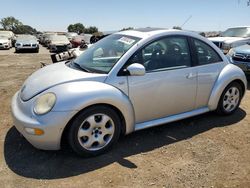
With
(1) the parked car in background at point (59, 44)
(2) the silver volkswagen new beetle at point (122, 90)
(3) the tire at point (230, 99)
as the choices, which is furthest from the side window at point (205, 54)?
(1) the parked car in background at point (59, 44)

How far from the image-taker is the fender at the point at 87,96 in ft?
10.7

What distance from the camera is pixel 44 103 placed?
3.33m

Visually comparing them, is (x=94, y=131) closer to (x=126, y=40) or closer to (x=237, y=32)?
(x=126, y=40)

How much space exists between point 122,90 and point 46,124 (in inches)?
41.7

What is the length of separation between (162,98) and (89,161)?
1.36 meters

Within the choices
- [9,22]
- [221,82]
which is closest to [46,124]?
[221,82]

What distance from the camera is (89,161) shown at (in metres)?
3.49

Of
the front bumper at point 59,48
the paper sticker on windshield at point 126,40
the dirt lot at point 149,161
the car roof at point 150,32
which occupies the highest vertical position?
the car roof at point 150,32

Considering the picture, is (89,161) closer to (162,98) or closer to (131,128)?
(131,128)

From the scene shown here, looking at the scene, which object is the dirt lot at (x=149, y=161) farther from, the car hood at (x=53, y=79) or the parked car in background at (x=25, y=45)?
the parked car in background at (x=25, y=45)

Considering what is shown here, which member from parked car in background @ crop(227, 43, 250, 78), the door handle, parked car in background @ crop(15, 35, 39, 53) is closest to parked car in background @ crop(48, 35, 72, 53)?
parked car in background @ crop(15, 35, 39, 53)

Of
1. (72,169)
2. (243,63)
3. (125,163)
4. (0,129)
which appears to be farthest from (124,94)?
(243,63)

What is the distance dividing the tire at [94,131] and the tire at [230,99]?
2.09m

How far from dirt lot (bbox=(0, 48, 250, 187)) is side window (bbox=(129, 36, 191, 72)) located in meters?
1.06
